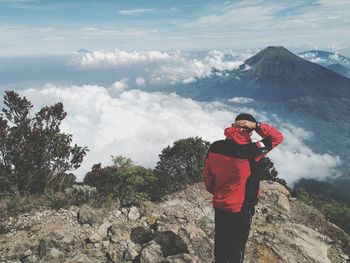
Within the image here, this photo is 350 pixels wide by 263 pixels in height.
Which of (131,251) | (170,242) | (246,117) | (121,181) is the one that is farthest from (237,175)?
(121,181)

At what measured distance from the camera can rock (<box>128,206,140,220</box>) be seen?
9109 mm

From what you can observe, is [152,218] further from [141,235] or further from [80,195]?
[80,195]

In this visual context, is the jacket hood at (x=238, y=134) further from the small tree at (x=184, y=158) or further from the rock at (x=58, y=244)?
the small tree at (x=184, y=158)

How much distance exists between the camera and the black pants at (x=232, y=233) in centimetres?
584

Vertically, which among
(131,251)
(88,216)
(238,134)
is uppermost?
(238,134)

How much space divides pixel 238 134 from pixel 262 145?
0.43m

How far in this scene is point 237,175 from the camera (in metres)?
5.62

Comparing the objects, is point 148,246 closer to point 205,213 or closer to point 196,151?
point 205,213

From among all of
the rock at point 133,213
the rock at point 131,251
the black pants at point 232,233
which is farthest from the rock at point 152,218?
the black pants at point 232,233

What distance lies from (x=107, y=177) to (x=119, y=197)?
1534 mm

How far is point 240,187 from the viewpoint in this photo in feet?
18.7

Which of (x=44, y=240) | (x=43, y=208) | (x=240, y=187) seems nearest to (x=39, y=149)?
(x=43, y=208)

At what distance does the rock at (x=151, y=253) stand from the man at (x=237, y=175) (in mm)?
1570

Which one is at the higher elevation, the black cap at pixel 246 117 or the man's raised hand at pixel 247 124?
the black cap at pixel 246 117
